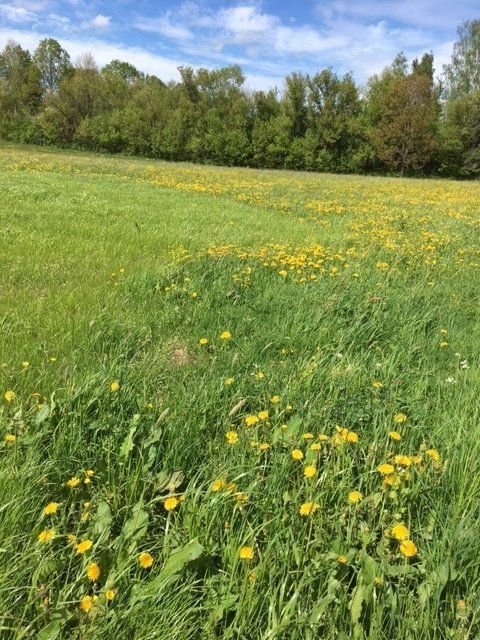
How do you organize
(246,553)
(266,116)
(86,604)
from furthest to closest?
(266,116)
(246,553)
(86,604)

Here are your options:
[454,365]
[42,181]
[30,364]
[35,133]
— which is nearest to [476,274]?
[454,365]

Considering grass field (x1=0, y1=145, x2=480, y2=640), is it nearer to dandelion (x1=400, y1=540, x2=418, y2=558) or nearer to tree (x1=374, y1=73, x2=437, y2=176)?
dandelion (x1=400, y1=540, x2=418, y2=558)

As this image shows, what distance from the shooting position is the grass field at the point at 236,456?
1594 millimetres

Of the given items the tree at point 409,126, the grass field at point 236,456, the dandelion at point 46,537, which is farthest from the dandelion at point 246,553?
the tree at point 409,126

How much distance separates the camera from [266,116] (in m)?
51.6

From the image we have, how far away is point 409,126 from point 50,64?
46.1 metres

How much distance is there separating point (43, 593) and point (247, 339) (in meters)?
2.47

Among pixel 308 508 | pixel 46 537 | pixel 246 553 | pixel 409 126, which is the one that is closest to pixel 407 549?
pixel 308 508

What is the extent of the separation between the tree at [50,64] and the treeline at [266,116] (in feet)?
0.73

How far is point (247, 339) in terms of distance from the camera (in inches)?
148

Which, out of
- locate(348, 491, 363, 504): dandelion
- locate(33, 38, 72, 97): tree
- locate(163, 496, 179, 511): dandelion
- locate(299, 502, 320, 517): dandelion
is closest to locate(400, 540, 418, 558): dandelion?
locate(348, 491, 363, 504): dandelion

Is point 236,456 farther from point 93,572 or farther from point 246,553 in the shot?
point 93,572

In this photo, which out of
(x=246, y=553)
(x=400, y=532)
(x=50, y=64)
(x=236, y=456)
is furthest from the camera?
(x=50, y=64)

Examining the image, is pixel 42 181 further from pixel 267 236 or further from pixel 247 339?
pixel 247 339
